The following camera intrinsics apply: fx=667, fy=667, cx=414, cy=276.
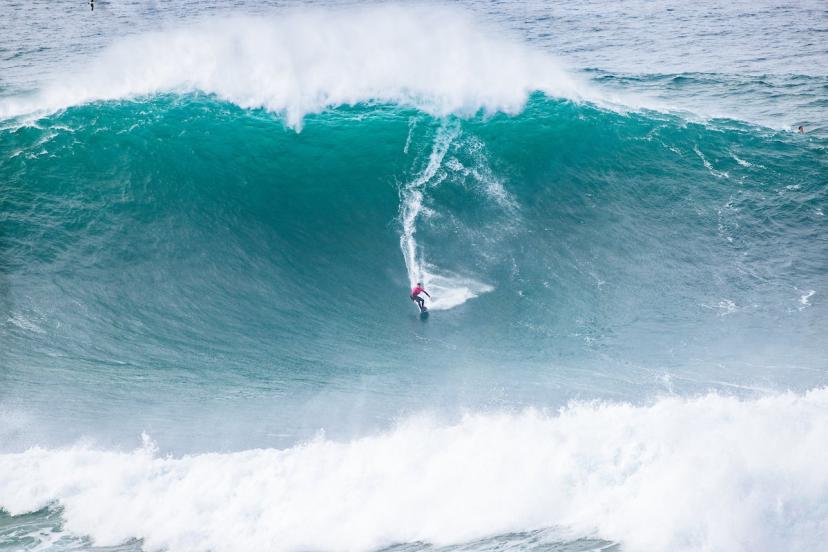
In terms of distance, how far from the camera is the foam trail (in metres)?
19.9

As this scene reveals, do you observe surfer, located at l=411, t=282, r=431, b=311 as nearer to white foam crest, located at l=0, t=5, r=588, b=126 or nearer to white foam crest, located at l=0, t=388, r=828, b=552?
white foam crest, located at l=0, t=388, r=828, b=552

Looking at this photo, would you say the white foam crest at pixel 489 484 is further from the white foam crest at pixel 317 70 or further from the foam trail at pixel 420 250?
the white foam crest at pixel 317 70

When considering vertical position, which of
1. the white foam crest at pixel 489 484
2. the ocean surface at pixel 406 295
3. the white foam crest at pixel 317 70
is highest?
the white foam crest at pixel 317 70

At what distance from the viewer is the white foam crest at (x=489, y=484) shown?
14.0 m

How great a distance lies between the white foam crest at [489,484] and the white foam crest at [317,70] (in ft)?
49.0

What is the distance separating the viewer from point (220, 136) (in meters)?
25.6

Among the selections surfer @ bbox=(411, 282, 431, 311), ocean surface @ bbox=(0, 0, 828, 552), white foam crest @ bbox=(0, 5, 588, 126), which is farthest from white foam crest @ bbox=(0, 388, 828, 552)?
white foam crest @ bbox=(0, 5, 588, 126)

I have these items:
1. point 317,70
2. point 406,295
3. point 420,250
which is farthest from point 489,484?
point 317,70

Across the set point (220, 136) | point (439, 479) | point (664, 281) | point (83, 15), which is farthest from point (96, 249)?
point (83, 15)

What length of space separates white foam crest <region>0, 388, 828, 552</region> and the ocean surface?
65 mm

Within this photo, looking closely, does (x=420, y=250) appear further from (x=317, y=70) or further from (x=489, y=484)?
(x=317, y=70)

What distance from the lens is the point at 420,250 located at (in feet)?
70.9

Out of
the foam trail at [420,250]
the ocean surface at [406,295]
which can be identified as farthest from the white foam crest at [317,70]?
the foam trail at [420,250]

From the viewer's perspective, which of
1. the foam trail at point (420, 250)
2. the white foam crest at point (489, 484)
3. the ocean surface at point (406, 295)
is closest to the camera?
the white foam crest at point (489, 484)
